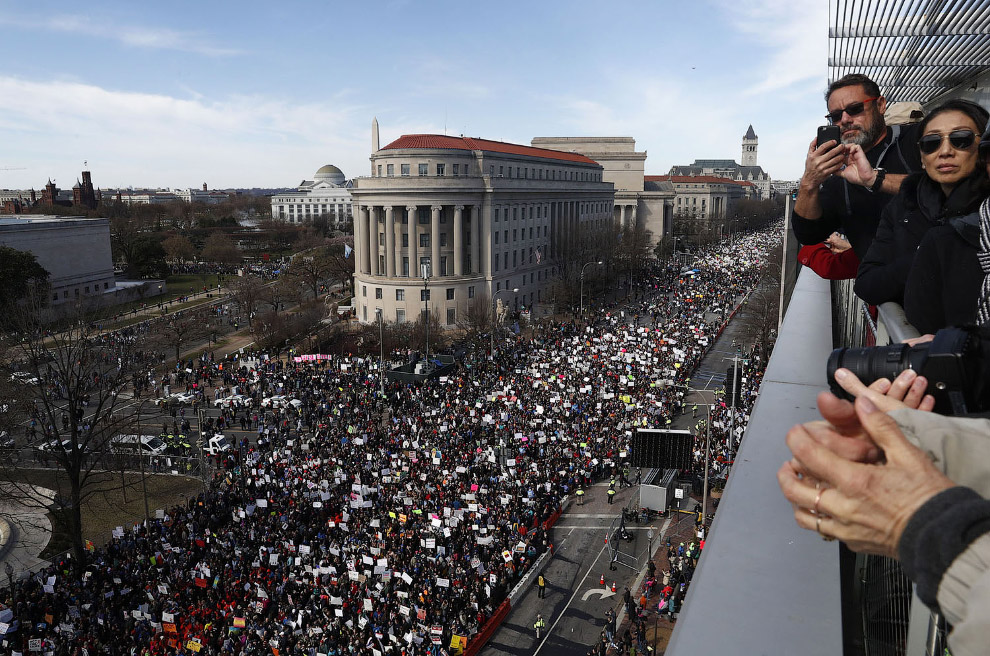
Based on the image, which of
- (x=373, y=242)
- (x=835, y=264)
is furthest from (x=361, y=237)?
(x=835, y=264)

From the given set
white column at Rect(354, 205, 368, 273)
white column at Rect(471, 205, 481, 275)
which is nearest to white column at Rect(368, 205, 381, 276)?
white column at Rect(354, 205, 368, 273)

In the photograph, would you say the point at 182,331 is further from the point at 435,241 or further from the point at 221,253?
the point at 221,253

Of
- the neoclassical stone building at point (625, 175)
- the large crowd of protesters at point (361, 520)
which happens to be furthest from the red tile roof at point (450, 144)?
the neoclassical stone building at point (625, 175)

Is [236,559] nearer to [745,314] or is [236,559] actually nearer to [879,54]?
[879,54]

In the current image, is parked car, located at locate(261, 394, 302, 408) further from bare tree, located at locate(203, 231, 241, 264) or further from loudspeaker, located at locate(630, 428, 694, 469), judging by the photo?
bare tree, located at locate(203, 231, 241, 264)

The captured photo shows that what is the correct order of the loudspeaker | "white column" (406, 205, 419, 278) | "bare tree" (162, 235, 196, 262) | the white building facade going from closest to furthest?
the loudspeaker → "white column" (406, 205, 419, 278) → the white building facade → "bare tree" (162, 235, 196, 262)

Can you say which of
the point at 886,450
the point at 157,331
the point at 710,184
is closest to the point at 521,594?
the point at 886,450
